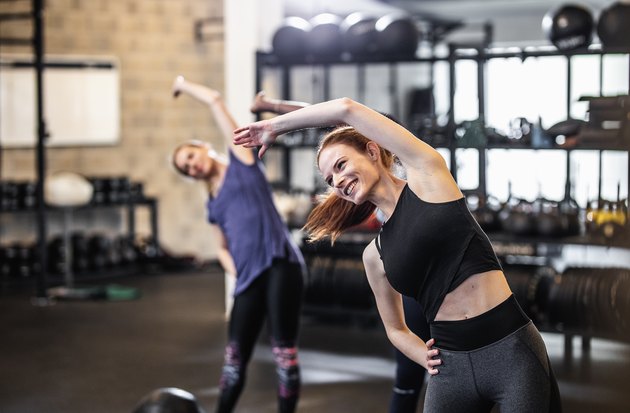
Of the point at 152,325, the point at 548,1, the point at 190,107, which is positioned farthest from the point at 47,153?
the point at 548,1

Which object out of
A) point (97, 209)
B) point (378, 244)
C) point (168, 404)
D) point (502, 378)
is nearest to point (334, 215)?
point (378, 244)

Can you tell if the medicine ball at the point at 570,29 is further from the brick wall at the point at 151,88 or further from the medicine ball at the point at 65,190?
the brick wall at the point at 151,88

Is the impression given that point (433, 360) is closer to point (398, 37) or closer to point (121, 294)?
point (398, 37)

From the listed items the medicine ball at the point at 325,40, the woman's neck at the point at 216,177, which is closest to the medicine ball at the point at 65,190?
the medicine ball at the point at 325,40

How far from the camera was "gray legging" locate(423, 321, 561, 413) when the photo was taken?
200cm

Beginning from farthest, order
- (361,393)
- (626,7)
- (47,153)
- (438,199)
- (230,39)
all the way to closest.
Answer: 1. (47,153)
2. (230,39)
3. (626,7)
4. (361,393)
5. (438,199)

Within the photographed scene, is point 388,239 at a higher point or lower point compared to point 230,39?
lower

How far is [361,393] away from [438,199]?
2889 mm

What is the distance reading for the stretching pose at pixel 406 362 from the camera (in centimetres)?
294

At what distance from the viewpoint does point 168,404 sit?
3.29m

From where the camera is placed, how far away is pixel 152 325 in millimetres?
6555

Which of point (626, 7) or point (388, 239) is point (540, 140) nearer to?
point (626, 7)

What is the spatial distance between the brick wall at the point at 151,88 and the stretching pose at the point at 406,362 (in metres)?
6.17

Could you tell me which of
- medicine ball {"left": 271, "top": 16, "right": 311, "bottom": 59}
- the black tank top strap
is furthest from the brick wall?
the black tank top strap
